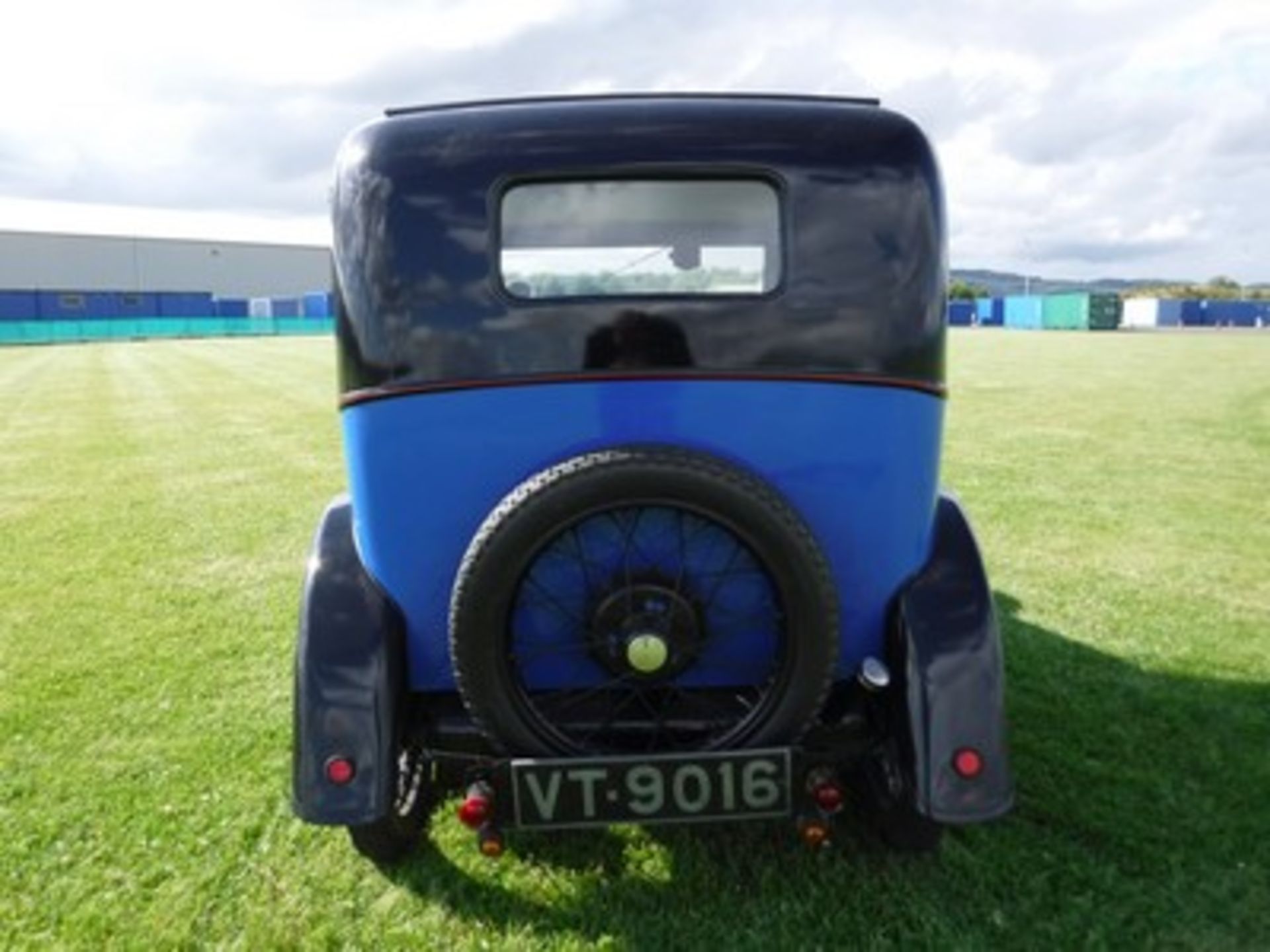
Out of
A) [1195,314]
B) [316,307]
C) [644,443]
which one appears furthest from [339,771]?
[1195,314]

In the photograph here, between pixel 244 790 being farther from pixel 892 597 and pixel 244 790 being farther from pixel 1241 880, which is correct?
pixel 1241 880

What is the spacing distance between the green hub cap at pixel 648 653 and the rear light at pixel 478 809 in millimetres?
502

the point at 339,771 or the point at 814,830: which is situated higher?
the point at 339,771

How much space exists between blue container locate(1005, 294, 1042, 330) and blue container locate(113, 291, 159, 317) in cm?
5512

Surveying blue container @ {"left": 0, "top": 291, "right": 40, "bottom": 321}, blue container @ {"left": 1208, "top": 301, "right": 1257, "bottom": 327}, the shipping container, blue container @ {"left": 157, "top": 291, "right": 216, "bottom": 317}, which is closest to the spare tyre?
blue container @ {"left": 0, "top": 291, "right": 40, "bottom": 321}

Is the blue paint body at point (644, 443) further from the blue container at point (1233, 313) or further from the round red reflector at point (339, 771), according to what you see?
the blue container at point (1233, 313)

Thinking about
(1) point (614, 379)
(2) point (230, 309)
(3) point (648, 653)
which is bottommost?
(3) point (648, 653)

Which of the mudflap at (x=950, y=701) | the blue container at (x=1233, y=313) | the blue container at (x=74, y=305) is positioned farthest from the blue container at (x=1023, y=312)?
the mudflap at (x=950, y=701)

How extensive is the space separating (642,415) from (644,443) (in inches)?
2.9

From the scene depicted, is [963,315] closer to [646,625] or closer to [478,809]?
[646,625]

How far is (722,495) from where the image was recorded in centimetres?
222

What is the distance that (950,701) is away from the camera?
2.49 metres

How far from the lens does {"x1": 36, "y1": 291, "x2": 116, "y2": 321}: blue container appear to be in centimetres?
5651

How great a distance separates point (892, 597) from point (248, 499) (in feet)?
22.5
